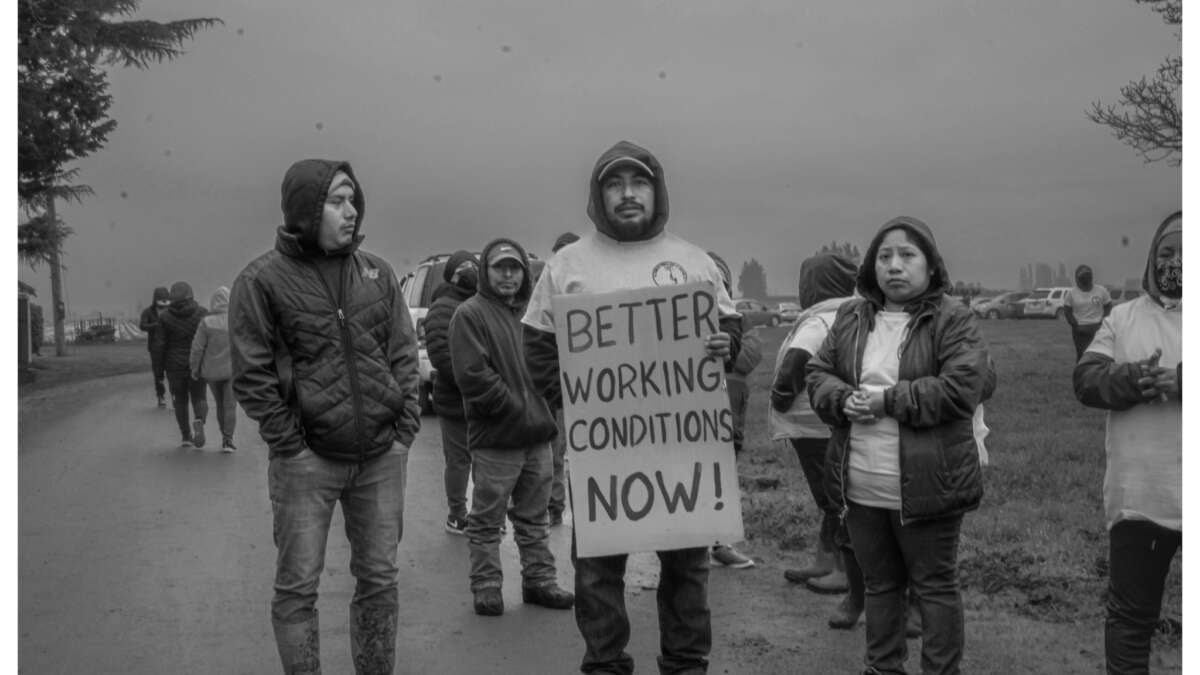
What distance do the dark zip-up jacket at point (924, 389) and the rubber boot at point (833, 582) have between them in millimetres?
2109

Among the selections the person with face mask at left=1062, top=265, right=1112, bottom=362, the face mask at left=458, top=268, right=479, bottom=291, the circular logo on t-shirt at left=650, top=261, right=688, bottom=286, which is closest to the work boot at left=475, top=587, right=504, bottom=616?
the face mask at left=458, top=268, right=479, bottom=291

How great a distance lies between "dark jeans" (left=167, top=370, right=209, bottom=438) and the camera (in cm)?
1477

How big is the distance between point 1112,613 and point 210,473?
32.0 ft

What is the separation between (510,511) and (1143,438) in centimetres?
364

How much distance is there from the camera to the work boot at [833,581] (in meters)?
7.23

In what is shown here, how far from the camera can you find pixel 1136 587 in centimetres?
478

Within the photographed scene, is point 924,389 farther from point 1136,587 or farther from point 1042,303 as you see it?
point 1042,303

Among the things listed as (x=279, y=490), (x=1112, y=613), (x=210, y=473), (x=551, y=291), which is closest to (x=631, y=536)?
(x=551, y=291)

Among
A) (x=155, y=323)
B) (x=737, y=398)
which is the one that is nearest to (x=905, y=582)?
(x=737, y=398)

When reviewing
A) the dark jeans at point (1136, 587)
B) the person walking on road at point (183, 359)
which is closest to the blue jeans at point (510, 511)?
the dark jeans at point (1136, 587)

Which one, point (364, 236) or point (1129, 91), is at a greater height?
point (1129, 91)

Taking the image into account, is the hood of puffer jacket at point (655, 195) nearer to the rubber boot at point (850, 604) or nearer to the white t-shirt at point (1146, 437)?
the white t-shirt at point (1146, 437)

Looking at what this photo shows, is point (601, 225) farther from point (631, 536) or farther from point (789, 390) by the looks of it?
point (789, 390)

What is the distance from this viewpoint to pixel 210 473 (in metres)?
12.7
